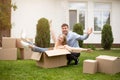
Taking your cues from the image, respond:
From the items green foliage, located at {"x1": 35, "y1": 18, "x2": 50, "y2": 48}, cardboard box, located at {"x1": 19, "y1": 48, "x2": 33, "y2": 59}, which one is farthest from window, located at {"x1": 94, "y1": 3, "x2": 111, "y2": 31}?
cardboard box, located at {"x1": 19, "y1": 48, "x2": 33, "y2": 59}

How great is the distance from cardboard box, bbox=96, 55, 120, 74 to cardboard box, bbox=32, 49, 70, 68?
4.02ft

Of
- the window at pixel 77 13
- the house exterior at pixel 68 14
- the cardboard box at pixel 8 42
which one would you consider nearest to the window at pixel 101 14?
the house exterior at pixel 68 14

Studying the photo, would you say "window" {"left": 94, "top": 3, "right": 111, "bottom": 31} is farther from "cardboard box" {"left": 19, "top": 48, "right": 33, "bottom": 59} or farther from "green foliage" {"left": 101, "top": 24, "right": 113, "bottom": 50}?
"cardboard box" {"left": 19, "top": 48, "right": 33, "bottom": 59}

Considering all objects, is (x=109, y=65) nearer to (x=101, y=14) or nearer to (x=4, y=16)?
(x=4, y=16)

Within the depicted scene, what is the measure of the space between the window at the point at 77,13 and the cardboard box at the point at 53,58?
10076mm

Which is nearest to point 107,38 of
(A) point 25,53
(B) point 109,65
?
(A) point 25,53

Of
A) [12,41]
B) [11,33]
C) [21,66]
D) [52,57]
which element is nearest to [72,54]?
[52,57]

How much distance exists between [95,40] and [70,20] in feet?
6.79

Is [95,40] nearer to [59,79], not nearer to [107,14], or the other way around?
[107,14]

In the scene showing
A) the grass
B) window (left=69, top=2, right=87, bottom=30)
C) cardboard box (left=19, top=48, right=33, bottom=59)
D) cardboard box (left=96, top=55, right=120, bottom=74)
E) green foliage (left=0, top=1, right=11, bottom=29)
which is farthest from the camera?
window (left=69, top=2, right=87, bottom=30)

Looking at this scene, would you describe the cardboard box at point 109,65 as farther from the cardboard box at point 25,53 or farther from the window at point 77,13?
the window at point 77,13

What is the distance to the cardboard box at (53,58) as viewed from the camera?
8986 millimetres

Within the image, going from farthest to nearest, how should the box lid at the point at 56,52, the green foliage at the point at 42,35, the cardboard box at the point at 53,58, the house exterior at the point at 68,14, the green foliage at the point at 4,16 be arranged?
the house exterior at the point at 68,14 → the green foliage at the point at 42,35 → the cardboard box at the point at 53,58 → the box lid at the point at 56,52 → the green foliage at the point at 4,16

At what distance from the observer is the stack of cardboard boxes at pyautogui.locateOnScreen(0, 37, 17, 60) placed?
1102cm
